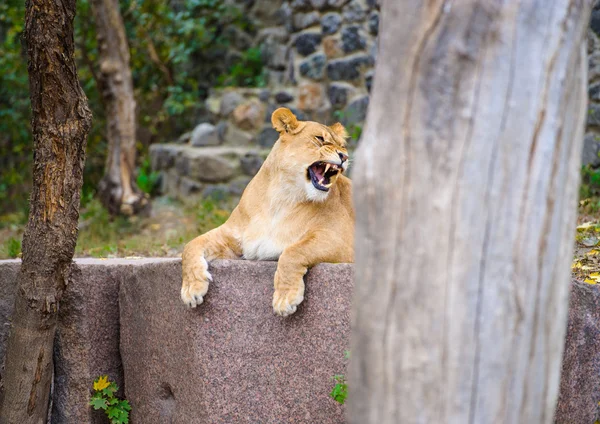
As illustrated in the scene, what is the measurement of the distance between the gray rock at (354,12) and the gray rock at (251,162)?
1.83 m

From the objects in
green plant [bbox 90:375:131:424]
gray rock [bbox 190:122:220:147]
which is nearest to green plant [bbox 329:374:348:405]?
green plant [bbox 90:375:131:424]

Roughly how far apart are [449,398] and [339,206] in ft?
7.01

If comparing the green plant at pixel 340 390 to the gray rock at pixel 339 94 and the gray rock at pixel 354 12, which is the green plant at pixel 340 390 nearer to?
the gray rock at pixel 339 94

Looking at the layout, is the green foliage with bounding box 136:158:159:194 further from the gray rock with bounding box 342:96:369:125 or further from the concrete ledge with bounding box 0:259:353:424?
the concrete ledge with bounding box 0:259:353:424

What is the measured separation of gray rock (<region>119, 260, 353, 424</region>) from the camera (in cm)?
344

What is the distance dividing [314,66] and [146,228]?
2.63 metres

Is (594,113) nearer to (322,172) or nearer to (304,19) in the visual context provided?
(304,19)

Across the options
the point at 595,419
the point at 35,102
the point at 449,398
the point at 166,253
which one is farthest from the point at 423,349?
the point at 166,253

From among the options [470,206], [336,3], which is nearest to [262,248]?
[470,206]

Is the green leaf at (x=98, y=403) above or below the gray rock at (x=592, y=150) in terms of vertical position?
below

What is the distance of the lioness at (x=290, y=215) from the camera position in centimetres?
351

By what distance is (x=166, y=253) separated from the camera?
20.4 ft

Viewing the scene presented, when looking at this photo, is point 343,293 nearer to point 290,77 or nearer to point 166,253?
point 166,253

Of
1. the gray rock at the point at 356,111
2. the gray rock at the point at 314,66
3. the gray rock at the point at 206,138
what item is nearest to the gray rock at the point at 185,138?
the gray rock at the point at 206,138
